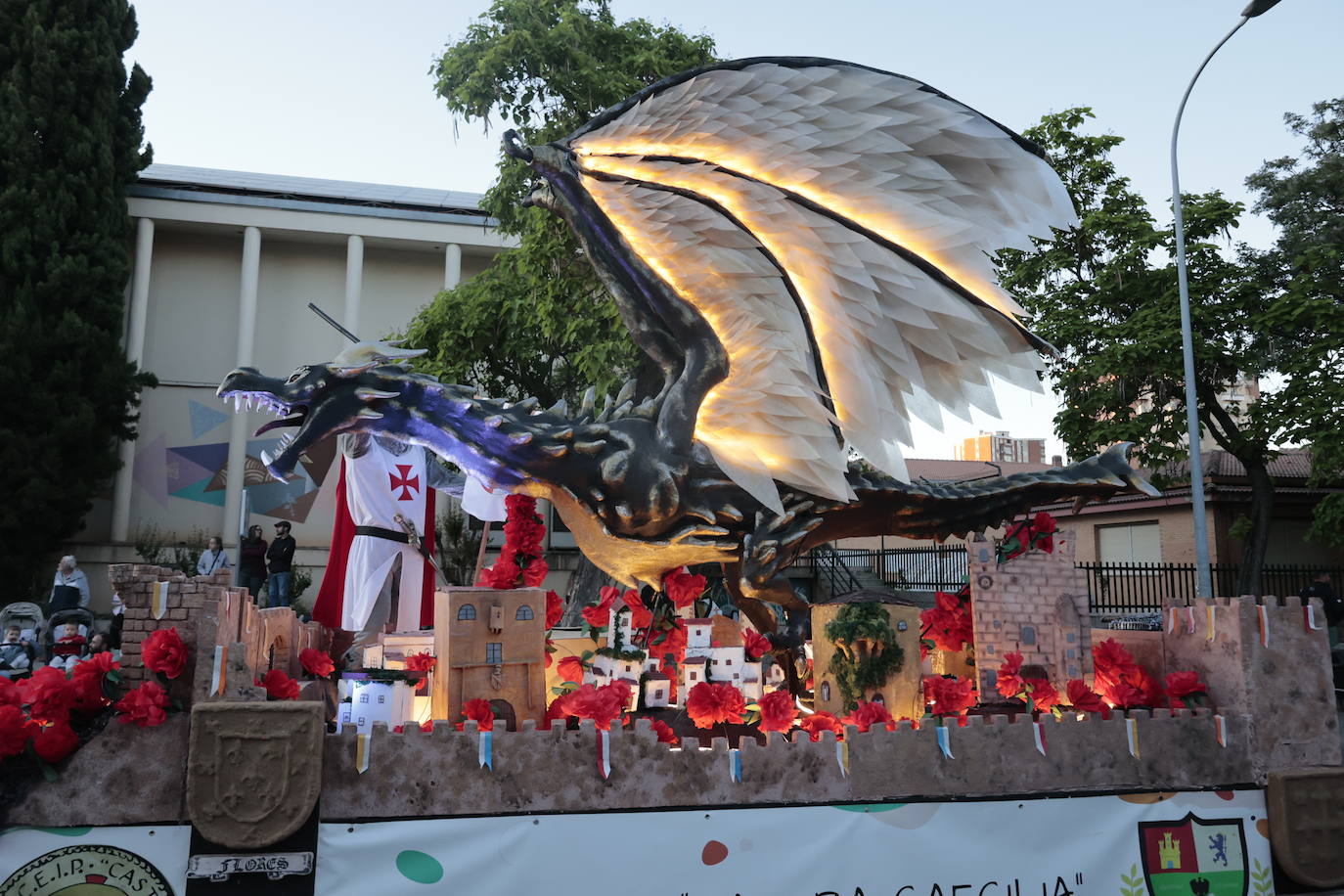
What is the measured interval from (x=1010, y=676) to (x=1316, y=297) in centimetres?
1160

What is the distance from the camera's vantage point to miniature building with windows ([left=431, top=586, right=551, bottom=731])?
195 inches

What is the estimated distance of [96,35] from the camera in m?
16.3

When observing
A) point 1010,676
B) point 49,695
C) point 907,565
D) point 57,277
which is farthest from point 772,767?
point 57,277

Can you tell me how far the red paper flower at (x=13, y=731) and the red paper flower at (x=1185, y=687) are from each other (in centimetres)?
527

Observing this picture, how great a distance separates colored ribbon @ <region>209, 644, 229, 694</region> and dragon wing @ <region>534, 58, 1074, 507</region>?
2849 millimetres

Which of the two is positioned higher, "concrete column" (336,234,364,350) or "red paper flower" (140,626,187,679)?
"concrete column" (336,234,364,350)

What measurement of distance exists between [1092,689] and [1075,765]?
0.64 meters

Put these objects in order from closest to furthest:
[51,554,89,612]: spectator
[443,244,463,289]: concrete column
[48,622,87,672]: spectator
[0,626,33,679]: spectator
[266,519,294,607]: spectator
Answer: [0,626,33,679]: spectator
[48,622,87,672]: spectator
[51,554,89,612]: spectator
[266,519,294,607]: spectator
[443,244,463,289]: concrete column

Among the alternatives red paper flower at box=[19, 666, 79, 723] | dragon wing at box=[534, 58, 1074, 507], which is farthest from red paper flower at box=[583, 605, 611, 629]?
red paper flower at box=[19, 666, 79, 723]

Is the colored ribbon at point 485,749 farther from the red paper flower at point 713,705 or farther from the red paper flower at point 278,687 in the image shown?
the red paper flower at point 713,705

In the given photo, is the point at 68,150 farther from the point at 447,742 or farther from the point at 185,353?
the point at 447,742

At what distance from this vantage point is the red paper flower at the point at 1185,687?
5.19m

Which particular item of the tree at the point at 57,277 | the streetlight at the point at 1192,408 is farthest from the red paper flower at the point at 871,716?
the tree at the point at 57,277

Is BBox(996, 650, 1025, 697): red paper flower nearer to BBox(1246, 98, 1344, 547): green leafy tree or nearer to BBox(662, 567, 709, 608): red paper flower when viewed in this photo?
Answer: BBox(662, 567, 709, 608): red paper flower
